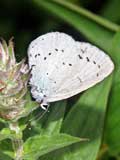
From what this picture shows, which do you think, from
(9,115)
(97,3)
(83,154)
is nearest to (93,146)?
(83,154)

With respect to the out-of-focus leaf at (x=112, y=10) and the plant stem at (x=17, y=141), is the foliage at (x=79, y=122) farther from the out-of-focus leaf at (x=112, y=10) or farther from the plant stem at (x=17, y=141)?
the out-of-focus leaf at (x=112, y=10)

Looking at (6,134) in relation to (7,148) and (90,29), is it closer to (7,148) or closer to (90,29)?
(7,148)

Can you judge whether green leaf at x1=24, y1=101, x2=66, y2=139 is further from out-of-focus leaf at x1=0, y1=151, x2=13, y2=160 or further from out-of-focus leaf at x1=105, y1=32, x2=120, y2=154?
out-of-focus leaf at x1=105, y1=32, x2=120, y2=154

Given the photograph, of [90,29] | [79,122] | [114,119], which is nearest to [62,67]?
[79,122]

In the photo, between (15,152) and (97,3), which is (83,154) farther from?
(97,3)

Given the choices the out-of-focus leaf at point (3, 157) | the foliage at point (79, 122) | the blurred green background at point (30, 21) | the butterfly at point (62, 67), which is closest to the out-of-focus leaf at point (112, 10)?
the blurred green background at point (30, 21)
